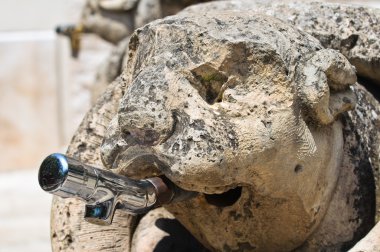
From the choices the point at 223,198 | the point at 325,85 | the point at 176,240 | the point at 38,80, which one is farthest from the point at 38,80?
the point at 325,85

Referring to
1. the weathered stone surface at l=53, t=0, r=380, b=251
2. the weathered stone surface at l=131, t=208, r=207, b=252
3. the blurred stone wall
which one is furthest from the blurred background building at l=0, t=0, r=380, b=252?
the weathered stone surface at l=53, t=0, r=380, b=251

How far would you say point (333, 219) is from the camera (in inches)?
65.6

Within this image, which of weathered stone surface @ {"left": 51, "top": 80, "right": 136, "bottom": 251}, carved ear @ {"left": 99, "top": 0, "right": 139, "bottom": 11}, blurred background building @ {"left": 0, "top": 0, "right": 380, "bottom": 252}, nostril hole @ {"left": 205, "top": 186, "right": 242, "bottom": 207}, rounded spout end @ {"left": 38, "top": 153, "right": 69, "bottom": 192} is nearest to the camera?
rounded spout end @ {"left": 38, "top": 153, "right": 69, "bottom": 192}

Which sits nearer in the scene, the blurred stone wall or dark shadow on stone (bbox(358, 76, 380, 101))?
dark shadow on stone (bbox(358, 76, 380, 101))

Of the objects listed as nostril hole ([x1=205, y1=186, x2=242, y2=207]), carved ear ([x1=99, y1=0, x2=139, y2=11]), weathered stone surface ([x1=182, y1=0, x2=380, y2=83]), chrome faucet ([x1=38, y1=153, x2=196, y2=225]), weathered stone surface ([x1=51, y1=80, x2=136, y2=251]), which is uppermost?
weathered stone surface ([x1=182, y1=0, x2=380, y2=83])

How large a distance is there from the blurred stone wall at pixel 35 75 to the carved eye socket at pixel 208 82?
3.11m

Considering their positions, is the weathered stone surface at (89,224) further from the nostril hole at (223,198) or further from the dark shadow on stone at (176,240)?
the nostril hole at (223,198)

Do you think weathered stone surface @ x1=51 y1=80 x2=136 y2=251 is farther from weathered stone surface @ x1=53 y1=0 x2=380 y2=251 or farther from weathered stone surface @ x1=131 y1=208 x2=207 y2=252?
weathered stone surface @ x1=53 y1=0 x2=380 y2=251

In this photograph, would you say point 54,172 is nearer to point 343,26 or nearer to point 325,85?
point 325,85

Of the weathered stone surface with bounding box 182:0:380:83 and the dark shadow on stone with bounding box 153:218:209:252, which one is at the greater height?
the weathered stone surface with bounding box 182:0:380:83

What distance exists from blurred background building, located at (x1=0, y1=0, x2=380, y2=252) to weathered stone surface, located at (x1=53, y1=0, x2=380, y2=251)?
298 cm

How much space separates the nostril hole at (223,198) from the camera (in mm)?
1617

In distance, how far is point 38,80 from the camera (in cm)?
471

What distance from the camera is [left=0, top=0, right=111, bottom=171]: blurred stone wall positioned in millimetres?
4652
